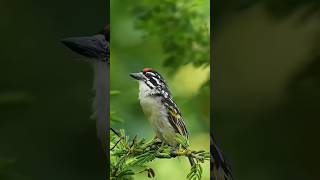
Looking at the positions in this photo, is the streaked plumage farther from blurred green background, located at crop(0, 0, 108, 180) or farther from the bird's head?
blurred green background, located at crop(0, 0, 108, 180)

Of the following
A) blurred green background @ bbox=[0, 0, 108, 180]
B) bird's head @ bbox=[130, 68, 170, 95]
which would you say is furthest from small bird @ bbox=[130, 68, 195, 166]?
blurred green background @ bbox=[0, 0, 108, 180]

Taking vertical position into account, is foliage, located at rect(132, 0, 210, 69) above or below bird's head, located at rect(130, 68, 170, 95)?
above

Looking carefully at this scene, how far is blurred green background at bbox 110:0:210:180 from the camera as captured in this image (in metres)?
2.41

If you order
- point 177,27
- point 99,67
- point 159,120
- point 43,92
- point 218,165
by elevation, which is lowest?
point 218,165

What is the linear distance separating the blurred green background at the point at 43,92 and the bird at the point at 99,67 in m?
0.03

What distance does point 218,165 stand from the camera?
7.97ft

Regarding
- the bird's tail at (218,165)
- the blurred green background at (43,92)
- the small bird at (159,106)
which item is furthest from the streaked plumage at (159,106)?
the blurred green background at (43,92)

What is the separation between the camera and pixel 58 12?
226cm

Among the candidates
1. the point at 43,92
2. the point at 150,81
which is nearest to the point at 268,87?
the point at 150,81

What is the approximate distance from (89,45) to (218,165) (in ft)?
2.47

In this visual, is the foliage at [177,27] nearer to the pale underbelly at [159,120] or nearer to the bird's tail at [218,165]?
the pale underbelly at [159,120]

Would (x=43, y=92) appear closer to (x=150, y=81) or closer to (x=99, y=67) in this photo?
(x=99, y=67)

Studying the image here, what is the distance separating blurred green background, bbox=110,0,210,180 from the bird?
0.16 ft

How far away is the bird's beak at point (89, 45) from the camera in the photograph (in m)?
2.29
